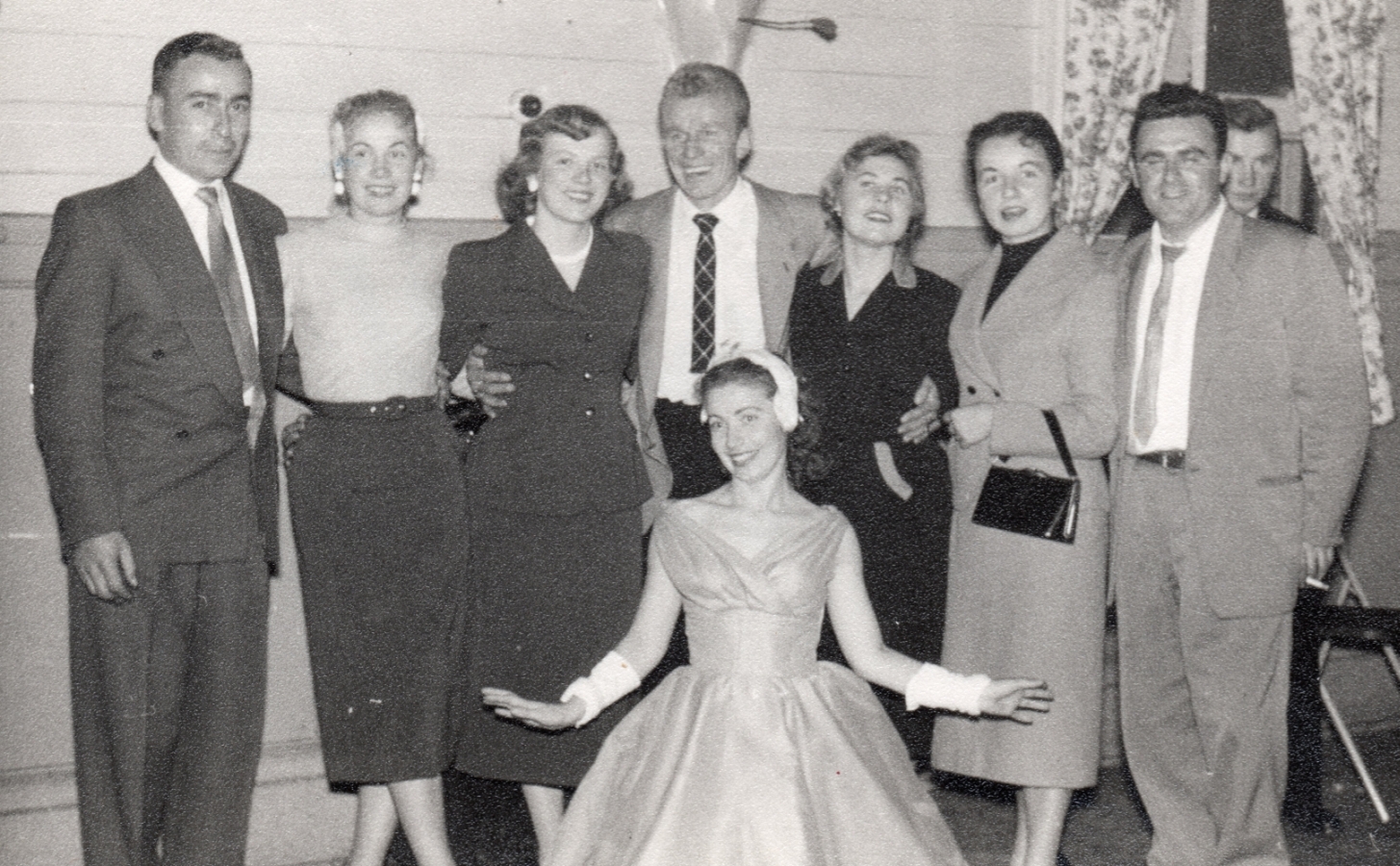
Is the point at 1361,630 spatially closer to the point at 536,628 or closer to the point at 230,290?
the point at 536,628

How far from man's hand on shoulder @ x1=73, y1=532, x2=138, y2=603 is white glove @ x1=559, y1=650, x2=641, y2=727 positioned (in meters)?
0.98

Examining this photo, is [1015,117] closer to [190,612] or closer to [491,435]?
[491,435]

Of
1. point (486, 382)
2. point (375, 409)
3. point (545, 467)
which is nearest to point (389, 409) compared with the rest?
point (375, 409)

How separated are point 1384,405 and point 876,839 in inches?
138

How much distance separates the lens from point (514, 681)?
12.6 feet

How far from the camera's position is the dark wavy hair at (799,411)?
357 cm

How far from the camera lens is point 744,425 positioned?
355 centimetres

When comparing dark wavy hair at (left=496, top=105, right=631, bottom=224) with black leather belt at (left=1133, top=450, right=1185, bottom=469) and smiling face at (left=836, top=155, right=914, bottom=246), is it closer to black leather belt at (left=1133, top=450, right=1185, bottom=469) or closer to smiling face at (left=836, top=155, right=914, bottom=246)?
smiling face at (left=836, top=155, right=914, bottom=246)

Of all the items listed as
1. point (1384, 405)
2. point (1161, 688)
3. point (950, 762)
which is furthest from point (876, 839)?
point (1384, 405)

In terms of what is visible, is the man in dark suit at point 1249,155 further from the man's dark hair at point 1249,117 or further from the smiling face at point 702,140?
the smiling face at point 702,140

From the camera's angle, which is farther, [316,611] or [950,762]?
[950,762]

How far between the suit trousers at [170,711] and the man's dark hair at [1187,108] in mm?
2406

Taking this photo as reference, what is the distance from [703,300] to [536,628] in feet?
3.14

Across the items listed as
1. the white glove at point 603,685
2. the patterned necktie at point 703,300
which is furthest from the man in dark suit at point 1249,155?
the white glove at point 603,685
